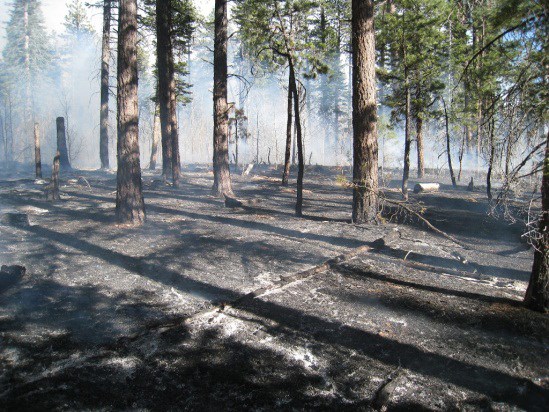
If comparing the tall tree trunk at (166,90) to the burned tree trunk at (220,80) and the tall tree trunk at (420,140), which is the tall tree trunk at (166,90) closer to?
the burned tree trunk at (220,80)

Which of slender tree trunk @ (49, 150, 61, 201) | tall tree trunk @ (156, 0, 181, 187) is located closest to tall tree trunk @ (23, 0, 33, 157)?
tall tree trunk @ (156, 0, 181, 187)

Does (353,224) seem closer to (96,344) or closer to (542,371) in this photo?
(542,371)

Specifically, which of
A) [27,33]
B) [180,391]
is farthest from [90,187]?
[27,33]

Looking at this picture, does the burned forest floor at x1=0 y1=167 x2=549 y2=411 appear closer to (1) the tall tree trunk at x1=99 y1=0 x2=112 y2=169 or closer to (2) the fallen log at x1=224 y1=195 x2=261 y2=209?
(2) the fallen log at x1=224 y1=195 x2=261 y2=209

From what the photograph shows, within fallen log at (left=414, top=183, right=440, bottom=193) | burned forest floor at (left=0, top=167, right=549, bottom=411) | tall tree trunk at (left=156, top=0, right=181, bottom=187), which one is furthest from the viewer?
fallen log at (left=414, top=183, right=440, bottom=193)

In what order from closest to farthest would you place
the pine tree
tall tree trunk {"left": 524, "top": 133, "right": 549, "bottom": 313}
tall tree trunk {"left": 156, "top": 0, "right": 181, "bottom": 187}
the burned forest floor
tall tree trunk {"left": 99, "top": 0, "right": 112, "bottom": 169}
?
the burned forest floor < tall tree trunk {"left": 524, "top": 133, "right": 549, "bottom": 313} < tall tree trunk {"left": 156, "top": 0, "right": 181, "bottom": 187} < tall tree trunk {"left": 99, "top": 0, "right": 112, "bottom": 169} < the pine tree

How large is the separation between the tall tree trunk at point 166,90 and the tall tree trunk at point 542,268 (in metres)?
14.1

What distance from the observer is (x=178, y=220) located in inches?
419

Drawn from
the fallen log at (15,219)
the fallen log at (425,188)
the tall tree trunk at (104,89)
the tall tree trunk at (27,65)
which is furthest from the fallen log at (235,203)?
the tall tree trunk at (27,65)

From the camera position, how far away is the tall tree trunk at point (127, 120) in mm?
9562

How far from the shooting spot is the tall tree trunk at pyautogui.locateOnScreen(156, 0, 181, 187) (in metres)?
15.6

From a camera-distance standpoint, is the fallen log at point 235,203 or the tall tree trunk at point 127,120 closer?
the tall tree trunk at point 127,120

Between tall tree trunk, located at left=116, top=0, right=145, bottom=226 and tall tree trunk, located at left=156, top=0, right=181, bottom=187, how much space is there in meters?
6.28

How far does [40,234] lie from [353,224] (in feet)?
25.0
